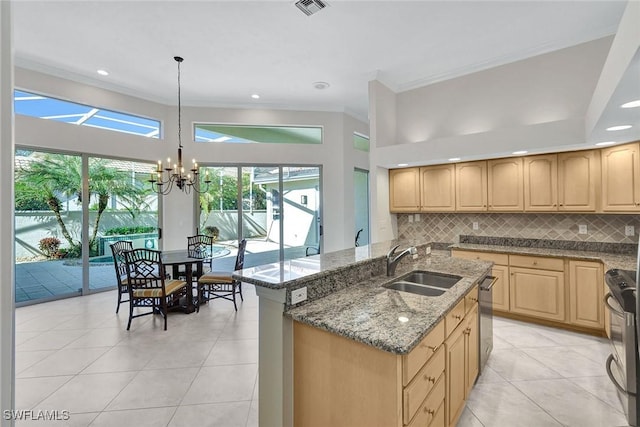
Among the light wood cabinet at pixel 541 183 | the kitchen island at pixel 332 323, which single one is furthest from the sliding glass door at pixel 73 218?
the light wood cabinet at pixel 541 183

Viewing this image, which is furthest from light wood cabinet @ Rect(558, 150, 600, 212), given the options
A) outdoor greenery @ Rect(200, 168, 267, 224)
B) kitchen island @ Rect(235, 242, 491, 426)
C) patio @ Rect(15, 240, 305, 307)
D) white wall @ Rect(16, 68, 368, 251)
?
outdoor greenery @ Rect(200, 168, 267, 224)

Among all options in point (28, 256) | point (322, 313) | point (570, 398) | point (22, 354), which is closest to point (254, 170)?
point (28, 256)

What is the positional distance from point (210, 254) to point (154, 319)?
1051 mm

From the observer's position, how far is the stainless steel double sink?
2209mm

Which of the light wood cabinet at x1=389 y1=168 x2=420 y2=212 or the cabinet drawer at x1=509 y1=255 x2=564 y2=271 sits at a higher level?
the light wood cabinet at x1=389 y1=168 x2=420 y2=212

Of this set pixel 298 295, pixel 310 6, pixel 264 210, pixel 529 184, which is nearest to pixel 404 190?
pixel 529 184

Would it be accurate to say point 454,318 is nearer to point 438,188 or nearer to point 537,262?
point 537,262

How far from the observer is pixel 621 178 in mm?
3131

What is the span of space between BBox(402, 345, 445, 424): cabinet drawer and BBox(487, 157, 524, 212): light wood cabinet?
296 centimetres

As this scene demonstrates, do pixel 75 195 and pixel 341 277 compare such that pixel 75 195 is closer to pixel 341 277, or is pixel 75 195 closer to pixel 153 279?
pixel 153 279

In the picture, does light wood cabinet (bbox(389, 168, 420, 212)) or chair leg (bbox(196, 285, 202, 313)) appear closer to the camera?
chair leg (bbox(196, 285, 202, 313))

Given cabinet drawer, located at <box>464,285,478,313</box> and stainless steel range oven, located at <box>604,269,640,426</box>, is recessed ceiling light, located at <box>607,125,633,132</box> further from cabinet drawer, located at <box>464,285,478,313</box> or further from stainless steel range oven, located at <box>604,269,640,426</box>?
cabinet drawer, located at <box>464,285,478,313</box>

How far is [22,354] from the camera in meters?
2.88

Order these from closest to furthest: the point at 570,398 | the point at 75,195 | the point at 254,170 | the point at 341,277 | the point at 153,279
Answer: the point at 341,277, the point at 570,398, the point at 153,279, the point at 75,195, the point at 254,170
